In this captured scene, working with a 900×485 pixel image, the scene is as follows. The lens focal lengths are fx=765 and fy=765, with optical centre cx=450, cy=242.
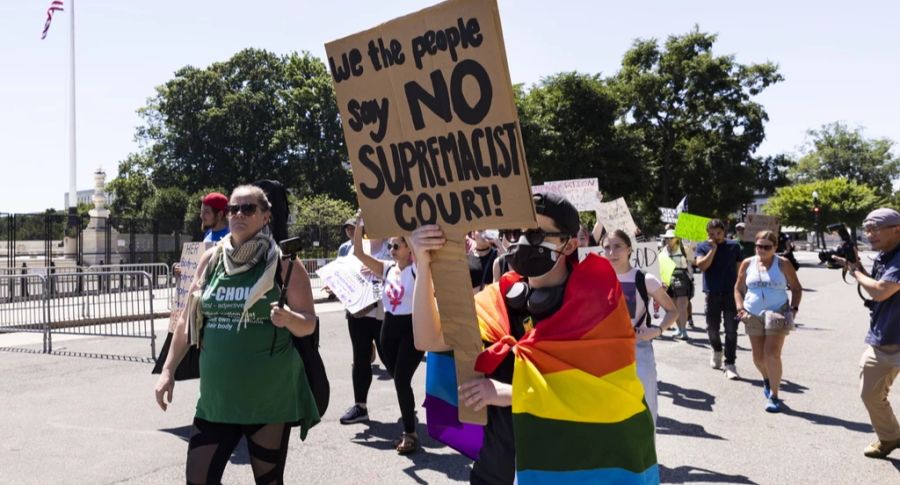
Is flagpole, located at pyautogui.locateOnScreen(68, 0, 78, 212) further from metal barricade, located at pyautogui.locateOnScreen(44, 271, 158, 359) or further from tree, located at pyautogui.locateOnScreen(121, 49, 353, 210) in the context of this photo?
metal barricade, located at pyautogui.locateOnScreen(44, 271, 158, 359)

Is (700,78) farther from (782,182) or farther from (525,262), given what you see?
(525,262)

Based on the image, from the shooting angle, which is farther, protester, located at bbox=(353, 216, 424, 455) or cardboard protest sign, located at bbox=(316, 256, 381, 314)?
cardboard protest sign, located at bbox=(316, 256, 381, 314)

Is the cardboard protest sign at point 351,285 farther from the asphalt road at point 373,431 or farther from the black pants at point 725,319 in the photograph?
the black pants at point 725,319

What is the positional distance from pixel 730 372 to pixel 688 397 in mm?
1427

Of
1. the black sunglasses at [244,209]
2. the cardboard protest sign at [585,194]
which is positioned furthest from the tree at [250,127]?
the black sunglasses at [244,209]

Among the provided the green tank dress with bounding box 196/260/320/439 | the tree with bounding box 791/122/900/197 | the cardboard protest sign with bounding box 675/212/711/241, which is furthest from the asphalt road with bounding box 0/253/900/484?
the tree with bounding box 791/122/900/197

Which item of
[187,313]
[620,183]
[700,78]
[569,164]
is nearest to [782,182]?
[700,78]

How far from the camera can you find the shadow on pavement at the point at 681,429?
6586 millimetres

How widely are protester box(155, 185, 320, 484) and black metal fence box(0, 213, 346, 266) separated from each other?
70.2 feet

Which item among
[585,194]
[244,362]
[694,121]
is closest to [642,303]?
[244,362]

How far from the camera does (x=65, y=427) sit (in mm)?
6672

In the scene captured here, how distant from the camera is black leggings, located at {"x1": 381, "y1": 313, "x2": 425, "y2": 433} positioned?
609cm

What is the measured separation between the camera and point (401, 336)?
245 inches

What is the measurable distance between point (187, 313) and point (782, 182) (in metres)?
50.3
